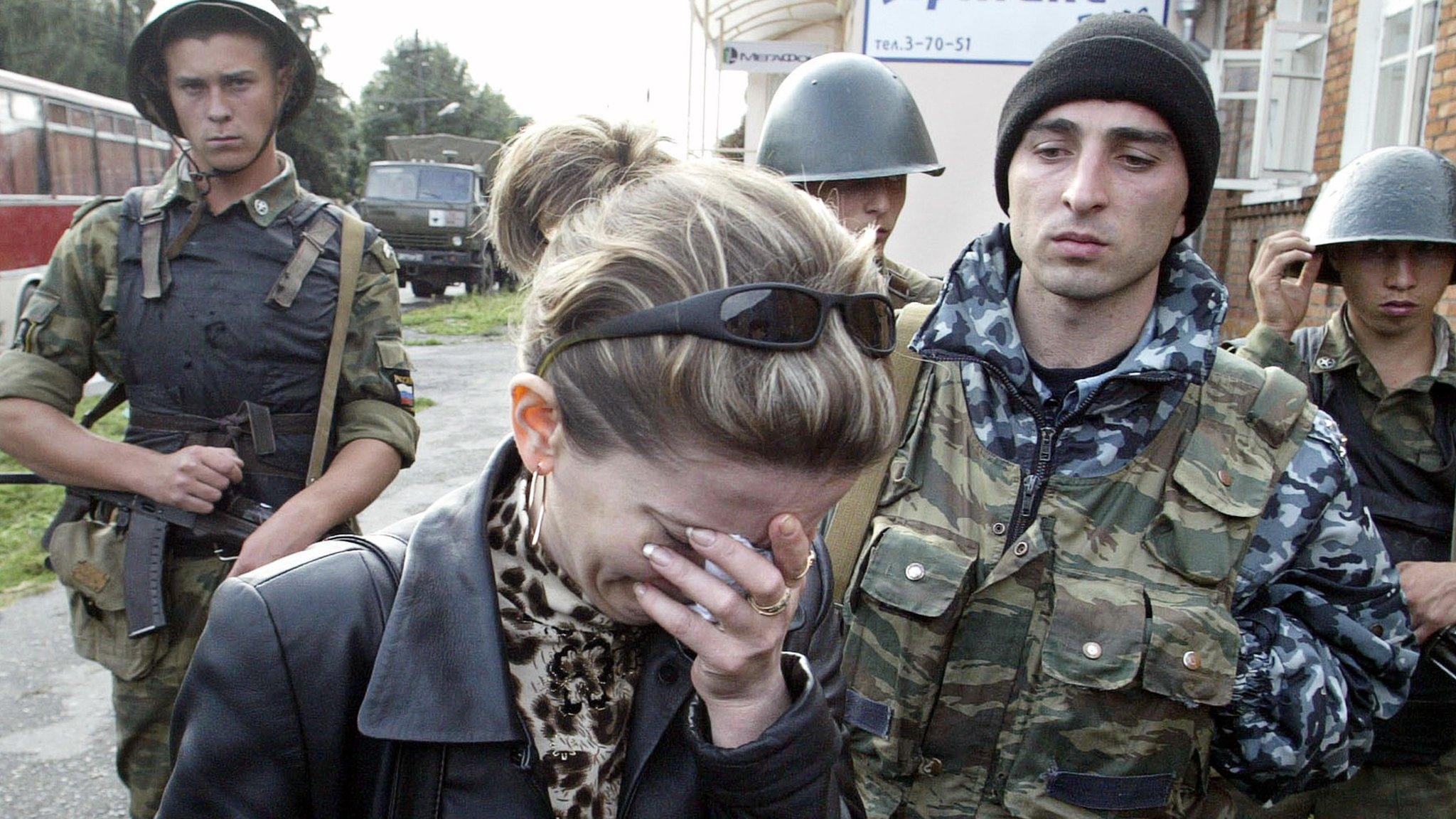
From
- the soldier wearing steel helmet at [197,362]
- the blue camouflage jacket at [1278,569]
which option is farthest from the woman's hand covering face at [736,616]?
the soldier wearing steel helmet at [197,362]

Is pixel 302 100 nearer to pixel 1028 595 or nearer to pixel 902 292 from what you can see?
pixel 902 292

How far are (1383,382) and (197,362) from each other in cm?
296

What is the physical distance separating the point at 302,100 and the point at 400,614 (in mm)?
2295

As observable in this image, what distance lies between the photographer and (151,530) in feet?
8.36

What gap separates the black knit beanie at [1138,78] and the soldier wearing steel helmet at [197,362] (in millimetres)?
1762

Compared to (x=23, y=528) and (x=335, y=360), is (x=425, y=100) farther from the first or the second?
(x=335, y=360)

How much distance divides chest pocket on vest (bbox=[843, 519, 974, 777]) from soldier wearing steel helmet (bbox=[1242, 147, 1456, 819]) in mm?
1412

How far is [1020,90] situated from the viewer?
6.70 feet

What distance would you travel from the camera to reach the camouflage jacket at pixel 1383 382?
268cm

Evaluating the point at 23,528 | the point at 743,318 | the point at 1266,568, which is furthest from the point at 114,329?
the point at 23,528

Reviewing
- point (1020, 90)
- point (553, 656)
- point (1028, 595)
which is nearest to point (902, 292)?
point (1020, 90)

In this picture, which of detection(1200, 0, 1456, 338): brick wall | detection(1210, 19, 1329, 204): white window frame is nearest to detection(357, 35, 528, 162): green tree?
detection(1200, 0, 1456, 338): brick wall

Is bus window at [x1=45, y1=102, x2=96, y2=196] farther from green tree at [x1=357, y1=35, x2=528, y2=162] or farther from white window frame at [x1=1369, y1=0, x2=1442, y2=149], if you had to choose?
green tree at [x1=357, y1=35, x2=528, y2=162]

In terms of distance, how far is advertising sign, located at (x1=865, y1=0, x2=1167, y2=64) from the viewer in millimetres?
5070
